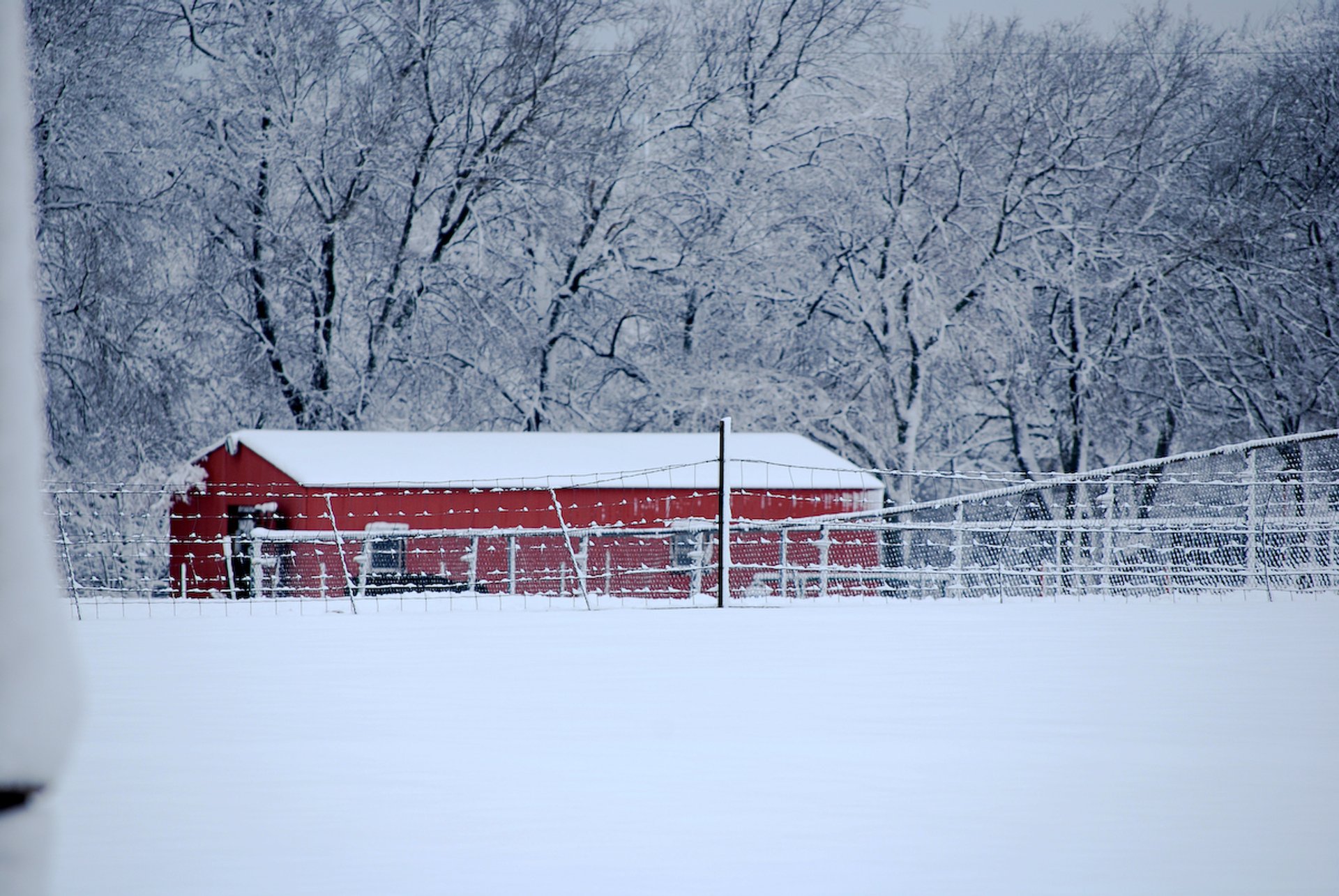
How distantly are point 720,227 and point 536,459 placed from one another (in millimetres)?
7860

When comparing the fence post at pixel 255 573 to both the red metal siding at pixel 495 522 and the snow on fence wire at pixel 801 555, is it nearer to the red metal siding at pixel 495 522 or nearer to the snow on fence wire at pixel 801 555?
the snow on fence wire at pixel 801 555

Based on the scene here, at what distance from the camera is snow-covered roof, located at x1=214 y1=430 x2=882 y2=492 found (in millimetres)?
18953

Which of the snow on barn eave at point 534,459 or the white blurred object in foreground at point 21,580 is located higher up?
the snow on barn eave at point 534,459

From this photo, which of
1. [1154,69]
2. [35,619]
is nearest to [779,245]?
[1154,69]

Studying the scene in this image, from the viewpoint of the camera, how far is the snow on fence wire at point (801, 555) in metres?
14.8

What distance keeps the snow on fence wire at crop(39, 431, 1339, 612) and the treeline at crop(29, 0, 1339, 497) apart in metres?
3.82

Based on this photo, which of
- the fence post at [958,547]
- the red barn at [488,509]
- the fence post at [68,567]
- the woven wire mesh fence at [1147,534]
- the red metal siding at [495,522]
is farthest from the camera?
the red metal siding at [495,522]

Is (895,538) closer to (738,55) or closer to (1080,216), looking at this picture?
(1080,216)

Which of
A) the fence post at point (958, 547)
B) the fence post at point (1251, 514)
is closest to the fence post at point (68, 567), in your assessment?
the fence post at point (958, 547)

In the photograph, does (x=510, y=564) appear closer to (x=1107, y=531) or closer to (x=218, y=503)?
(x=218, y=503)

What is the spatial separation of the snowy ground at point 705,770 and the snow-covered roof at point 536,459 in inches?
366

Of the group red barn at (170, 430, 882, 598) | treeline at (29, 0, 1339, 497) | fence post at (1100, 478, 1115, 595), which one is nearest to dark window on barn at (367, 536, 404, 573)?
red barn at (170, 430, 882, 598)

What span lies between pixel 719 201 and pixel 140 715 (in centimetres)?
2097

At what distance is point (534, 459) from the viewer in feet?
68.0
